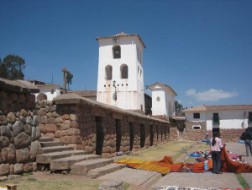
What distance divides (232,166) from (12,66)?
5799 cm

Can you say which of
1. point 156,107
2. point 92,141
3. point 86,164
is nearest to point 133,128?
point 92,141

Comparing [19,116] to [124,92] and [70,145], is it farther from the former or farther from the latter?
[124,92]

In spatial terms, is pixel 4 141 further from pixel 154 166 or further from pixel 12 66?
pixel 12 66

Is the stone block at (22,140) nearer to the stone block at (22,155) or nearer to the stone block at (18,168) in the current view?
the stone block at (22,155)

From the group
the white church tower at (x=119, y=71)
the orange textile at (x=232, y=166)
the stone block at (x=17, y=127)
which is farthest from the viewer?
the white church tower at (x=119, y=71)

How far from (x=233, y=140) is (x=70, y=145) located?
3791 centimetres

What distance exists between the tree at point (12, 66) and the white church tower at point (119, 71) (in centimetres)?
2117

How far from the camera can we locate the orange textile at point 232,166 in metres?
9.16

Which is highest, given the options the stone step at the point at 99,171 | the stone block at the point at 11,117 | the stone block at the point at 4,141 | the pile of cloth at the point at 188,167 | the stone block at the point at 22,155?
the stone block at the point at 11,117

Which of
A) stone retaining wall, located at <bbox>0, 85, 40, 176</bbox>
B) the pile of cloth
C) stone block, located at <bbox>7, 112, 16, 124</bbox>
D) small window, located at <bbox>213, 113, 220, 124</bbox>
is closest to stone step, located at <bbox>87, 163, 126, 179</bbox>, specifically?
the pile of cloth

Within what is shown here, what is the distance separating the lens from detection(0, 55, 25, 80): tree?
5795 cm

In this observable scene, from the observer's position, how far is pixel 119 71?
43219mm

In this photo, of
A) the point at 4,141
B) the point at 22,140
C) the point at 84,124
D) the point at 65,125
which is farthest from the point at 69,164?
the point at 84,124

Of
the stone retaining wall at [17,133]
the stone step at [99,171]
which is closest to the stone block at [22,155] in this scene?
the stone retaining wall at [17,133]
